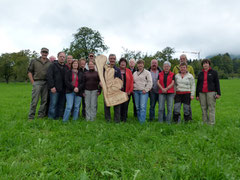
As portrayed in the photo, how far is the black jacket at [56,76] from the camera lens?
19.9ft

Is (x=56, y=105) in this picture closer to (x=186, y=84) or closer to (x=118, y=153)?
(x=118, y=153)

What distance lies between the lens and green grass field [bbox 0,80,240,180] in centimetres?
283

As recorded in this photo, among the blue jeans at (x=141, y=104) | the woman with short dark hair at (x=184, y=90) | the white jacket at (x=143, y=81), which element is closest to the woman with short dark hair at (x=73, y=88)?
the white jacket at (x=143, y=81)

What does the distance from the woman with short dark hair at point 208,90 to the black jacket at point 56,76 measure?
186 inches

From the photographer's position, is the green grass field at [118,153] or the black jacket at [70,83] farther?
the black jacket at [70,83]

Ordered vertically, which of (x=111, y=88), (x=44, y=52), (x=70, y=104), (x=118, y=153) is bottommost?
(x=118, y=153)

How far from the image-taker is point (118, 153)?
11.7 ft

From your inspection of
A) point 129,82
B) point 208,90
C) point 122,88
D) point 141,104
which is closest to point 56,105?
point 122,88

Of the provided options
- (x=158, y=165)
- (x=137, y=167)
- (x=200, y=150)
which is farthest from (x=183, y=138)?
(x=137, y=167)

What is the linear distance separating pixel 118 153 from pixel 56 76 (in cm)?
381

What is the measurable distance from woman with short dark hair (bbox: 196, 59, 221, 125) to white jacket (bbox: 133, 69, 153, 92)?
5.58ft

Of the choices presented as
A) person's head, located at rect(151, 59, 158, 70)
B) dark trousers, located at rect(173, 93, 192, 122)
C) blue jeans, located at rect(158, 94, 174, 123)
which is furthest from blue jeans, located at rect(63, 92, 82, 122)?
dark trousers, located at rect(173, 93, 192, 122)

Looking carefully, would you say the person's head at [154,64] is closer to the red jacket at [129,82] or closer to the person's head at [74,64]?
the red jacket at [129,82]

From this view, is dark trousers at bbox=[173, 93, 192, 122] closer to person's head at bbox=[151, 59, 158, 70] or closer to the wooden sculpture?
person's head at bbox=[151, 59, 158, 70]
